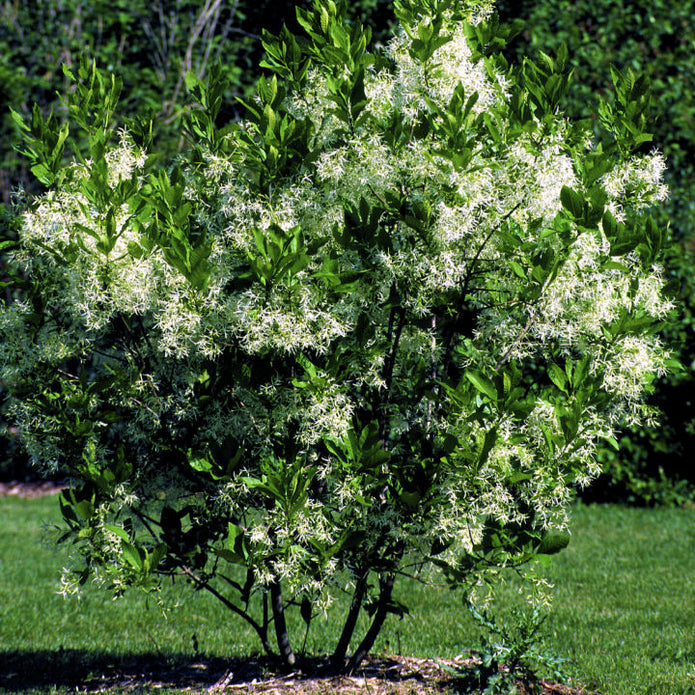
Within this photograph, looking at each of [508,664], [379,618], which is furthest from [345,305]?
[508,664]

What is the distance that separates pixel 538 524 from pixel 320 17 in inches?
83.8

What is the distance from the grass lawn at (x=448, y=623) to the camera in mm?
4488

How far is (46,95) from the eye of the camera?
11.2 m

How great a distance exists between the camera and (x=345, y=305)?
3123 millimetres

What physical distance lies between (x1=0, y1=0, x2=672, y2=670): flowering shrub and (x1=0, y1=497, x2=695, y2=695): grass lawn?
88 cm

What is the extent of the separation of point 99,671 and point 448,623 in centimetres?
208

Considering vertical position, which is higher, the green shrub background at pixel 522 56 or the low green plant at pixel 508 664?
the green shrub background at pixel 522 56

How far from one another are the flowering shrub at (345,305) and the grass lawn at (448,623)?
2.89 ft

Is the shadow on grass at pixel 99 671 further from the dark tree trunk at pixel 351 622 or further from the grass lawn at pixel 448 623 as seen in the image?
the dark tree trunk at pixel 351 622

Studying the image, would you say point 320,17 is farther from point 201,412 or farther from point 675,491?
point 675,491

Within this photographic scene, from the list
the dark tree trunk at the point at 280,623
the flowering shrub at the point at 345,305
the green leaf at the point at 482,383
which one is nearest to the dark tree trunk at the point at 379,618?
the flowering shrub at the point at 345,305

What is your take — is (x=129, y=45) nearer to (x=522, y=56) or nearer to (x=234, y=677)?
(x=522, y=56)

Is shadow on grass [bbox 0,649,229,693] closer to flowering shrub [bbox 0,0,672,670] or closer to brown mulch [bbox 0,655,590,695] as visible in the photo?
brown mulch [bbox 0,655,590,695]

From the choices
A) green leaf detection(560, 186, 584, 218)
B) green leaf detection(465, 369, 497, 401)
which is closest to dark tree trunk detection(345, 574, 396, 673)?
green leaf detection(465, 369, 497, 401)
